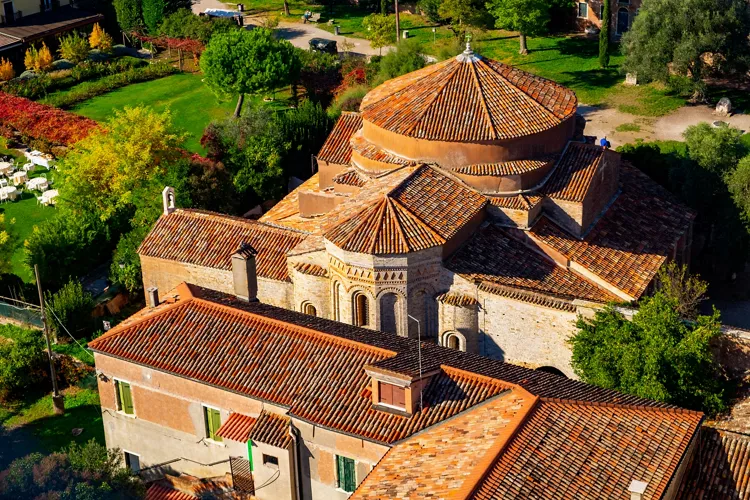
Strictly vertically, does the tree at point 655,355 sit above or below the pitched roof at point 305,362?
below

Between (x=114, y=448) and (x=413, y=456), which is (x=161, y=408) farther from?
(x=413, y=456)

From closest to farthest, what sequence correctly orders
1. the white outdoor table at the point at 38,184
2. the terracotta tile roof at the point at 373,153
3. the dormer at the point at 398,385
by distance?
the dormer at the point at 398,385 < the terracotta tile roof at the point at 373,153 < the white outdoor table at the point at 38,184

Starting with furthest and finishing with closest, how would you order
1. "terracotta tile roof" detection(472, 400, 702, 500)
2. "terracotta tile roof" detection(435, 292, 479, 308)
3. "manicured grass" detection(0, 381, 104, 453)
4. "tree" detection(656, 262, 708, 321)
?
"manicured grass" detection(0, 381, 104, 453) → "terracotta tile roof" detection(435, 292, 479, 308) → "tree" detection(656, 262, 708, 321) → "terracotta tile roof" detection(472, 400, 702, 500)

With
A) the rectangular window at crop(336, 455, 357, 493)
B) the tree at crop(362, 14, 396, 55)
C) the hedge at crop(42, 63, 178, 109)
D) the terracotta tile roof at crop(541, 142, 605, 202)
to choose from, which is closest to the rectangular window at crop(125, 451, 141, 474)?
the rectangular window at crop(336, 455, 357, 493)

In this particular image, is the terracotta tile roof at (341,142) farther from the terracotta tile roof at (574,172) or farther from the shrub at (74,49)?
the shrub at (74,49)

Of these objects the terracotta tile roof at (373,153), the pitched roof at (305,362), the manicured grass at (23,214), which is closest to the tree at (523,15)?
the terracotta tile roof at (373,153)

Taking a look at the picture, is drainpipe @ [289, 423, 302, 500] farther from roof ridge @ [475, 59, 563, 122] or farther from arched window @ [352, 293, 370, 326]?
roof ridge @ [475, 59, 563, 122]

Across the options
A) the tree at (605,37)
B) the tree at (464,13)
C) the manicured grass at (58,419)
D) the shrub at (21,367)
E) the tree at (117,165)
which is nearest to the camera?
the manicured grass at (58,419)
